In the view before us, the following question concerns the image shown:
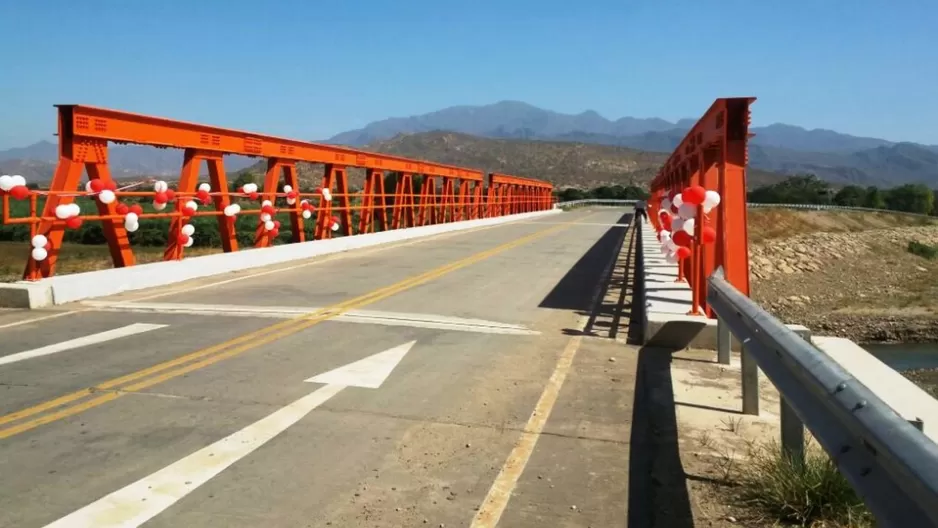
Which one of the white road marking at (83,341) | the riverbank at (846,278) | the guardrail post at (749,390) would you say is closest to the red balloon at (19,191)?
the white road marking at (83,341)

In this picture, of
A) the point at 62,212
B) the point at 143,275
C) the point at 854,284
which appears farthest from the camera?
the point at 854,284

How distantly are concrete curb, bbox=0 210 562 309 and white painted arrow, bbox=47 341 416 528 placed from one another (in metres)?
5.83

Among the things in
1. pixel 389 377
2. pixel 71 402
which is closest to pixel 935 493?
pixel 389 377

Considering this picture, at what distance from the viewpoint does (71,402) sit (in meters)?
6.06

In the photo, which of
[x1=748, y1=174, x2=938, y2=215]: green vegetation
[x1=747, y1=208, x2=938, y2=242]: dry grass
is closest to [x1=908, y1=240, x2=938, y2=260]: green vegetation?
[x1=747, y1=208, x2=938, y2=242]: dry grass

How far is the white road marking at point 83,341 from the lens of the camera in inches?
300

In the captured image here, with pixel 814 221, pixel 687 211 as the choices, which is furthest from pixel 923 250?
pixel 687 211

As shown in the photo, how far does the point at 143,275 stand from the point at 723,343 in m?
9.10

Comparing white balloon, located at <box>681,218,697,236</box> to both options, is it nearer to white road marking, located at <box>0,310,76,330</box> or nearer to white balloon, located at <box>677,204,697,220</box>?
white balloon, located at <box>677,204,697,220</box>

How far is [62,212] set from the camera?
11195mm

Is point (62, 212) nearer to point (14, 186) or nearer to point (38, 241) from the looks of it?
point (38, 241)

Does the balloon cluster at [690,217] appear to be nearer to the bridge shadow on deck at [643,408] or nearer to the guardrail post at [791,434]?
the bridge shadow on deck at [643,408]

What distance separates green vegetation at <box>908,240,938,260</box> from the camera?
46062 mm

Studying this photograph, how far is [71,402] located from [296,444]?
204cm
